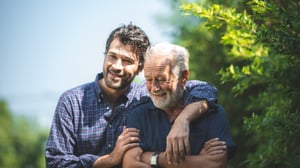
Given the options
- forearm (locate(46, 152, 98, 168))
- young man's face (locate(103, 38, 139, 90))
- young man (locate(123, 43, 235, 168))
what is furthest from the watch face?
young man's face (locate(103, 38, 139, 90))

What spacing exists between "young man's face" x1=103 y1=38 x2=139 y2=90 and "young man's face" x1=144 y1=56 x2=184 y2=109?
44cm

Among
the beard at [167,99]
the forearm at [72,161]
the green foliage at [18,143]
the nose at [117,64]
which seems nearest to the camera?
the beard at [167,99]

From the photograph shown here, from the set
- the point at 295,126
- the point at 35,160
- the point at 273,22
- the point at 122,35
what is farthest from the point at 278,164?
the point at 35,160

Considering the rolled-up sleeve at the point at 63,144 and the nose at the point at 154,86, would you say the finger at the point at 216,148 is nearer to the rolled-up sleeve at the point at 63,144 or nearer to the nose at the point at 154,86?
the nose at the point at 154,86

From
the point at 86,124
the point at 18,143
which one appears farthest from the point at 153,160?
the point at 18,143

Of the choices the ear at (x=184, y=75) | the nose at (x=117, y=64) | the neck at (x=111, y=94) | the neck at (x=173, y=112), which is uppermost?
the nose at (x=117, y=64)

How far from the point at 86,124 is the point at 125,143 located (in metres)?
0.55

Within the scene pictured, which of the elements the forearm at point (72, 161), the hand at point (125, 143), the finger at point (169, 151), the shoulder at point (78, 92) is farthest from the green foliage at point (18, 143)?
the finger at point (169, 151)

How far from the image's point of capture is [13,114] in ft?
107

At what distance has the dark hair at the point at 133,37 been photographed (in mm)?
4301

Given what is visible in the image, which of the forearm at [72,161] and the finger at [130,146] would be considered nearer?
the finger at [130,146]

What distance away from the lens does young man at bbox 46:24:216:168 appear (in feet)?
13.5

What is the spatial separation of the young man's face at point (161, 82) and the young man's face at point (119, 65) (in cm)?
44

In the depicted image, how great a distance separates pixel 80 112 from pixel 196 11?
1.19m
